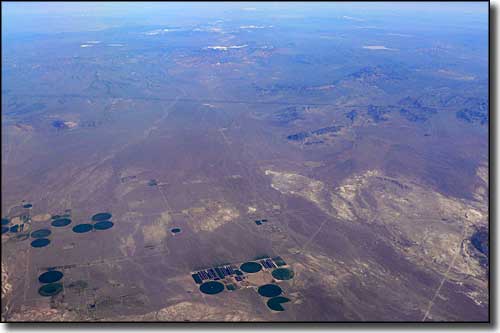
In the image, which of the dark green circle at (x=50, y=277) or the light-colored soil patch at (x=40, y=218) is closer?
the dark green circle at (x=50, y=277)

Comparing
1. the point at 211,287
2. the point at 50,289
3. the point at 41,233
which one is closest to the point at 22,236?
the point at 41,233

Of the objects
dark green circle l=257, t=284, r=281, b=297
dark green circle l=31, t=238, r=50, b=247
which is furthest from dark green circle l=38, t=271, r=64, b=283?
dark green circle l=257, t=284, r=281, b=297

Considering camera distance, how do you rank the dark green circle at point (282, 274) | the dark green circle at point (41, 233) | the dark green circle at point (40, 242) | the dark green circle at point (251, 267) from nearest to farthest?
the dark green circle at point (282, 274) < the dark green circle at point (251, 267) < the dark green circle at point (40, 242) < the dark green circle at point (41, 233)

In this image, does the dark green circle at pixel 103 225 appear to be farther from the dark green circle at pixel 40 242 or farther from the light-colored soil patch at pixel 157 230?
the dark green circle at pixel 40 242

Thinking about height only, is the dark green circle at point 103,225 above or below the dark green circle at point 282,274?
above

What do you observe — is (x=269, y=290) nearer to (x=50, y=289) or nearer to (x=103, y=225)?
(x=50, y=289)

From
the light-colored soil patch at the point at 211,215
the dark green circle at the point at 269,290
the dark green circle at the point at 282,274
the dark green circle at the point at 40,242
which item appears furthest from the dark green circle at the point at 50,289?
the dark green circle at the point at 282,274

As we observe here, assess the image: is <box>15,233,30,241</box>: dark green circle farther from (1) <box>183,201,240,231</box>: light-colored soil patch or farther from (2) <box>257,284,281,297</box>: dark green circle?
(2) <box>257,284,281,297</box>: dark green circle

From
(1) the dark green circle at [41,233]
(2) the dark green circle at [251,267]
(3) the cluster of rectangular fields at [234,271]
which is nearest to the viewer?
(3) the cluster of rectangular fields at [234,271]
